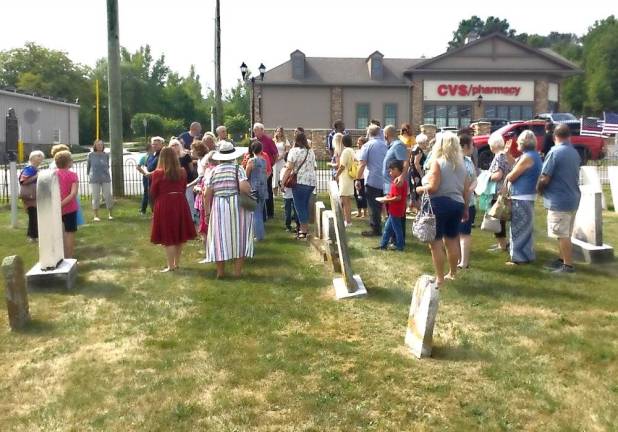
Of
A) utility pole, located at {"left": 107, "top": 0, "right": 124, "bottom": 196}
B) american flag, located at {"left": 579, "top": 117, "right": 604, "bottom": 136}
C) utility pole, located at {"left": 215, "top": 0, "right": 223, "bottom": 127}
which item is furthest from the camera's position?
american flag, located at {"left": 579, "top": 117, "right": 604, "bottom": 136}

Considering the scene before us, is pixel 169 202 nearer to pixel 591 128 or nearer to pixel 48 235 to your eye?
pixel 48 235

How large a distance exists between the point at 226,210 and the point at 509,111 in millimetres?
38211

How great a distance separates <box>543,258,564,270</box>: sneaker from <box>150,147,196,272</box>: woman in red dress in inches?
174

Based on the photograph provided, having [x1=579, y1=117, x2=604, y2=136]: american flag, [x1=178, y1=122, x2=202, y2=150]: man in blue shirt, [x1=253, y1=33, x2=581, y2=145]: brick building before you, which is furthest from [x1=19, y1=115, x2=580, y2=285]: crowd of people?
[x1=253, y1=33, x2=581, y2=145]: brick building

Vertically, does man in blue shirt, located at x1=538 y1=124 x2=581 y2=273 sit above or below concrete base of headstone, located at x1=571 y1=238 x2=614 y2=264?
above

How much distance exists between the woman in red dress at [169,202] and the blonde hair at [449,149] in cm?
316

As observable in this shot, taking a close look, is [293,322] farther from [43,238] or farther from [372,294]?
[43,238]

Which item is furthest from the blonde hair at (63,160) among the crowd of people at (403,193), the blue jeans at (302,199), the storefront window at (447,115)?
the storefront window at (447,115)

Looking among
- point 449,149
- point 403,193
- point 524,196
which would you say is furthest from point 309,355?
point 524,196

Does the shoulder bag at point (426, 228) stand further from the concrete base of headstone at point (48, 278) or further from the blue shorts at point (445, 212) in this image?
the concrete base of headstone at point (48, 278)

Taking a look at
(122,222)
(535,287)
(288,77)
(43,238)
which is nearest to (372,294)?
(535,287)

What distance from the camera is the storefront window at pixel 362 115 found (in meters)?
42.6

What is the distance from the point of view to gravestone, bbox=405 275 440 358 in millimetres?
5020

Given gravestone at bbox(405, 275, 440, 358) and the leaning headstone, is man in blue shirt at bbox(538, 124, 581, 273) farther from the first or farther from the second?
the leaning headstone
